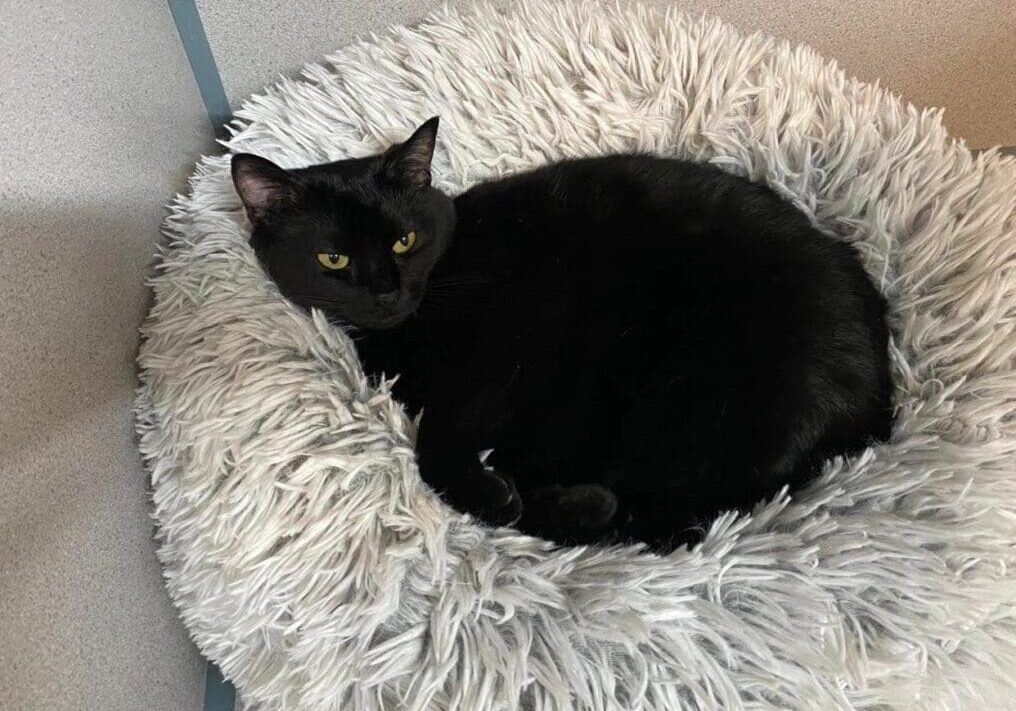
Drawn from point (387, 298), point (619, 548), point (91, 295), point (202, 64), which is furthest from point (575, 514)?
point (202, 64)

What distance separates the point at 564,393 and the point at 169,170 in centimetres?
61

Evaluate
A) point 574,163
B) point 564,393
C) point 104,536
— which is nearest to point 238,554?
point 104,536

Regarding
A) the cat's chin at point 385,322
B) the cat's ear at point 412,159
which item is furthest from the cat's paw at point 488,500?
the cat's ear at point 412,159

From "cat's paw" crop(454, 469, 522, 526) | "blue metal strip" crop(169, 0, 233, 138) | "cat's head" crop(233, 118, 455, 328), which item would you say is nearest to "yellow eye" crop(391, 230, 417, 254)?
"cat's head" crop(233, 118, 455, 328)

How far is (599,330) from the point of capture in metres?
0.87

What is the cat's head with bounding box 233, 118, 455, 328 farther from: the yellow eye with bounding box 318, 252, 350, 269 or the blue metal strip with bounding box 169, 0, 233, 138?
the blue metal strip with bounding box 169, 0, 233, 138

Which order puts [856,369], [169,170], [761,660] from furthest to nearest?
[169,170] → [856,369] → [761,660]

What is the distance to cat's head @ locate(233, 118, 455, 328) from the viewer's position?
831 mm

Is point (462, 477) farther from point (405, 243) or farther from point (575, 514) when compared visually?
point (405, 243)

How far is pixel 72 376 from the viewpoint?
732 millimetres

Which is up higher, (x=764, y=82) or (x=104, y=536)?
(x=764, y=82)

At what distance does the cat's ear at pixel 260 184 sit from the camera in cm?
79

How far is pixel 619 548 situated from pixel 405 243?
43 cm

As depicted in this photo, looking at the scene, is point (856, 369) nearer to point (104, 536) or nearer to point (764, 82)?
point (764, 82)
